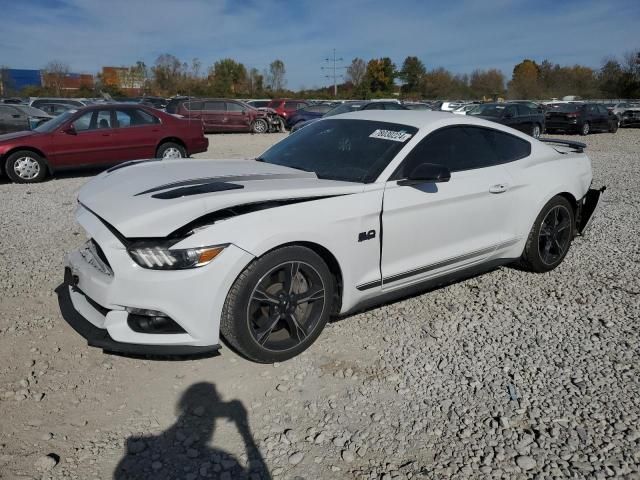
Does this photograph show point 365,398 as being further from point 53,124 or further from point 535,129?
point 535,129

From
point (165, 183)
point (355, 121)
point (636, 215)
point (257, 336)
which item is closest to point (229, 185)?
point (165, 183)

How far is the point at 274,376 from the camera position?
10.1 feet

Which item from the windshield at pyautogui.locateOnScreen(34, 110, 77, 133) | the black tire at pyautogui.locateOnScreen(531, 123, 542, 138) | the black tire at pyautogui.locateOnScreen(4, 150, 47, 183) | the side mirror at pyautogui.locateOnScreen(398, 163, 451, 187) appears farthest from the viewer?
the black tire at pyautogui.locateOnScreen(531, 123, 542, 138)

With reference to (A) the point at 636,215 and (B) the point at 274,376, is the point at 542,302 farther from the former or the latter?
(A) the point at 636,215

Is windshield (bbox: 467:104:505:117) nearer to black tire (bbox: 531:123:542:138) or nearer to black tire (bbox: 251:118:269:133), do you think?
black tire (bbox: 531:123:542:138)

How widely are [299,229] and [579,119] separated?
23.0 meters

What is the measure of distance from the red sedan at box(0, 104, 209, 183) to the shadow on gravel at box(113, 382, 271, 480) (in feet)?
27.3

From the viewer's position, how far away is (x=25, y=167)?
9.45m

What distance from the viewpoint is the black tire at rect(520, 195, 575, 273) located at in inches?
180

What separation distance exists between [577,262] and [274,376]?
3.63 m

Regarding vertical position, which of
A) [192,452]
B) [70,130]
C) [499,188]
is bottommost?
[192,452]

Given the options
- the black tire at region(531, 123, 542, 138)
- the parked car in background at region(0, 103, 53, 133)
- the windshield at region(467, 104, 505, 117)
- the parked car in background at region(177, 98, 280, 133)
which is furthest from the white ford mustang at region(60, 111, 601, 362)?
the parked car in background at region(177, 98, 280, 133)

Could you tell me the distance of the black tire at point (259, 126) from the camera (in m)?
22.7

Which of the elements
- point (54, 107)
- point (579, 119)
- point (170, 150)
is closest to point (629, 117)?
point (579, 119)
